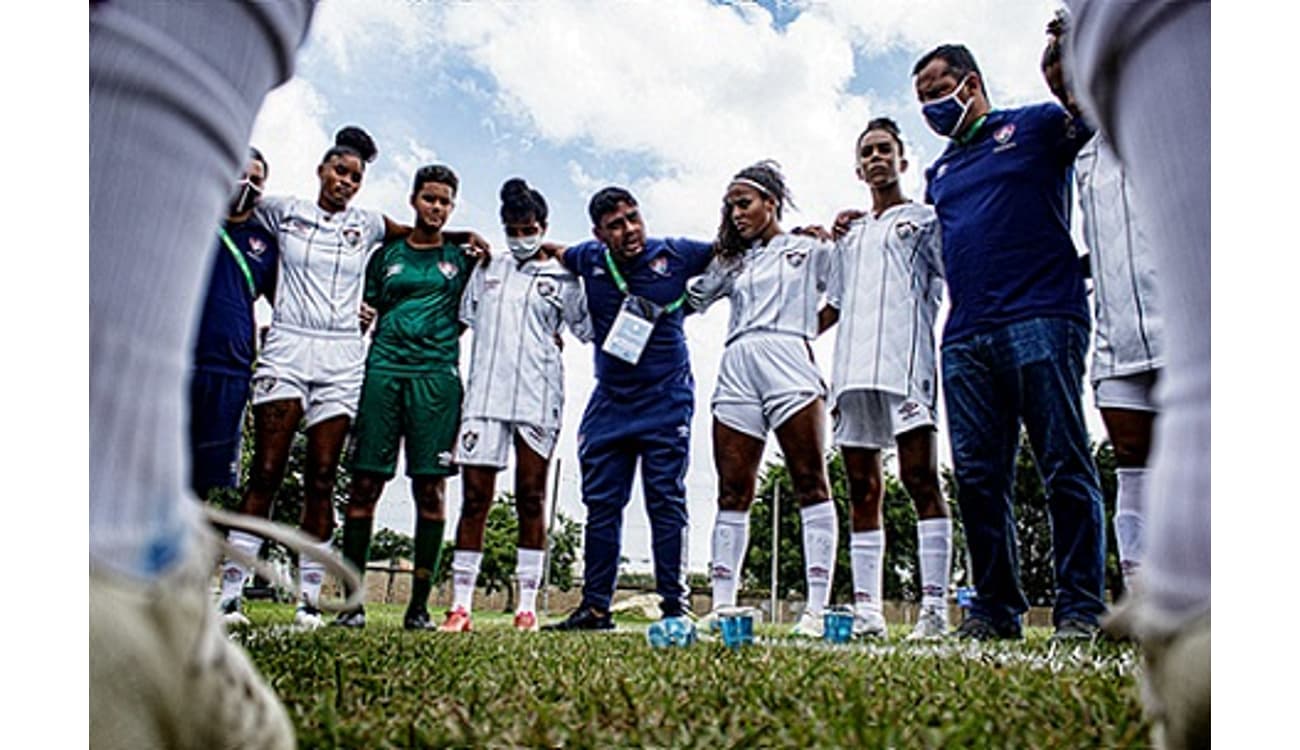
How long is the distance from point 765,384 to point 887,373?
1.12ft

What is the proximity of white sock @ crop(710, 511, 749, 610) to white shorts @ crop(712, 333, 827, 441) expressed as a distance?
8.1 inches

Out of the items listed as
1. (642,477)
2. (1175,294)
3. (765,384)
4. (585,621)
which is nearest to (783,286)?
(765,384)

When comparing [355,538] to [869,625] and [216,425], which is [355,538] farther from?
[869,625]

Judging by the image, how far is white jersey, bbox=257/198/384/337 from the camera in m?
2.37

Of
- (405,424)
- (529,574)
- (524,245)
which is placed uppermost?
(524,245)

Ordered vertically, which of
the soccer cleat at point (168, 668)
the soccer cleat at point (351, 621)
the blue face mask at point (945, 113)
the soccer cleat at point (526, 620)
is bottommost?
the soccer cleat at point (526, 620)

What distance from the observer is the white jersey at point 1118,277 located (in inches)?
60.5

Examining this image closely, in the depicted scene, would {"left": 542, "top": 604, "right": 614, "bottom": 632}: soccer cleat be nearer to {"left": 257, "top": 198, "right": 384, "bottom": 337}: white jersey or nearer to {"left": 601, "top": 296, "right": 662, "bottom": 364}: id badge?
{"left": 601, "top": 296, "right": 662, "bottom": 364}: id badge

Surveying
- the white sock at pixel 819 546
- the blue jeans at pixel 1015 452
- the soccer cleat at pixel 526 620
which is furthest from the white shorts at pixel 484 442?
the blue jeans at pixel 1015 452

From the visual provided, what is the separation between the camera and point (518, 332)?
2641 mm

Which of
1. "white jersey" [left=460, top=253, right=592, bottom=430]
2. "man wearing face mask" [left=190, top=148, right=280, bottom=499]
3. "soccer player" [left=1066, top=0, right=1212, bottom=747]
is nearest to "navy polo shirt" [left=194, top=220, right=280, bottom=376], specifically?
"man wearing face mask" [left=190, top=148, right=280, bottom=499]

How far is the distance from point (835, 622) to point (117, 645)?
1.55 meters

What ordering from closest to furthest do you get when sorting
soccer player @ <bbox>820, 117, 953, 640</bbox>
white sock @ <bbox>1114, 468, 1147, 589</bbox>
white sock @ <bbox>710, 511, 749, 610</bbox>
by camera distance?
white sock @ <bbox>1114, 468, 1147, 589</bbox> → soccer player @ <bbox>820, 117, 953, 640</bbox> → white sock @ <bbox>710, 511, 749, 610</bbox>

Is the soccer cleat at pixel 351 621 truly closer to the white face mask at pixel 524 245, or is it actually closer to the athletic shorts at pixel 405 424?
the athletic shorts at pixel 405 424
